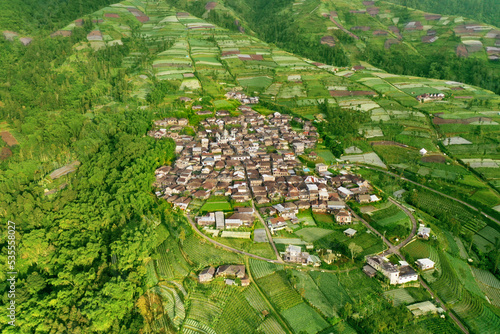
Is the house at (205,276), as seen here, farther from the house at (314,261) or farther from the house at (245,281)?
the house at (314,261)

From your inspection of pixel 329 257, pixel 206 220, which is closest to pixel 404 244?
pixel 329 257

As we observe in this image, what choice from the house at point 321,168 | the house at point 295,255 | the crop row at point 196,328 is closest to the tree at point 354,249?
the house at point 295,255

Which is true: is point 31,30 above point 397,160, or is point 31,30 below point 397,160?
above

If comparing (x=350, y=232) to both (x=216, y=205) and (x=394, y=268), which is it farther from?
(x=216, y=205)

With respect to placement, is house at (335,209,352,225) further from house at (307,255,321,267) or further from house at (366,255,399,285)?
house at (307,255,321,267)

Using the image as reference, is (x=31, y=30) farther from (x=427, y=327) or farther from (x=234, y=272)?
(x=427, y=327)

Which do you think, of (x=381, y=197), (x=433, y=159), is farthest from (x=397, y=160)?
(x=381, y=197)
